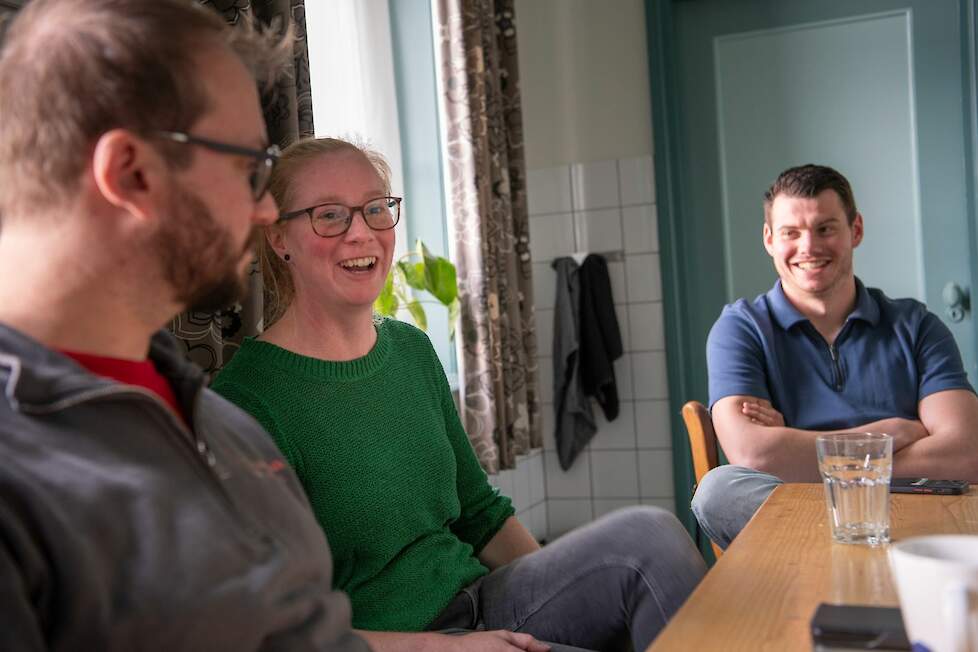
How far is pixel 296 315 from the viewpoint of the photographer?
1.50m

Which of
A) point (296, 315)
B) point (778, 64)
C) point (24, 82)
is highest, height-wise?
point (778, 64)

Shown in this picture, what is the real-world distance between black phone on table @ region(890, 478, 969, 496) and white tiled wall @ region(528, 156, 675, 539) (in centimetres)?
239

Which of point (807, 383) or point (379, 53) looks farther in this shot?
point (379, 53)

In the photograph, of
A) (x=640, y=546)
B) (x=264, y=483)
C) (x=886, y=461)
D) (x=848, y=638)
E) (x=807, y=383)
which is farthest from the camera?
(x=807, y=383)

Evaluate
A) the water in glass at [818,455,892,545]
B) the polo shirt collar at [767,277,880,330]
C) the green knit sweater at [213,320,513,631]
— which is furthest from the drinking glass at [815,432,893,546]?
the polo shirt collar at [767,277,880,330]

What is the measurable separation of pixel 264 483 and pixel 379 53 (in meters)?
2.52

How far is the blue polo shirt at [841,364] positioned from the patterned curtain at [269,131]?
105 cm

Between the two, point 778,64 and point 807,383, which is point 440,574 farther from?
point 778,64

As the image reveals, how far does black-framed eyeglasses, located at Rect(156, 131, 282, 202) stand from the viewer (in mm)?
829

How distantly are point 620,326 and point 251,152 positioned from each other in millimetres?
3012

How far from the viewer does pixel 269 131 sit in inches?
76.4

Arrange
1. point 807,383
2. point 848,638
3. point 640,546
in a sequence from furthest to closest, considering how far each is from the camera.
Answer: point 807,383, point 640,546, point 848,638

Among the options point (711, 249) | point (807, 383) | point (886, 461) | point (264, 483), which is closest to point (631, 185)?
point (711, 249)

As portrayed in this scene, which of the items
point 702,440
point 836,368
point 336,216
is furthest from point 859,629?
point 836,368
